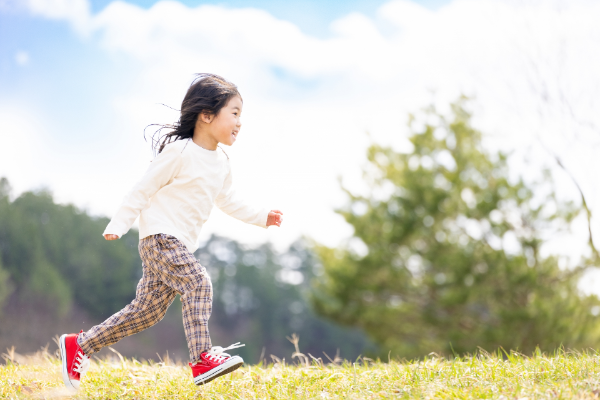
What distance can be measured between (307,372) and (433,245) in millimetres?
8596

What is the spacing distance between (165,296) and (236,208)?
0.57 metres

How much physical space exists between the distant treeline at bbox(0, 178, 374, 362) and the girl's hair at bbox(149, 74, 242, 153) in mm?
1456

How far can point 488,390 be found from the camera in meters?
2.00

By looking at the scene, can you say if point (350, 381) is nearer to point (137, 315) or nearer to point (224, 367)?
point (224, 367)

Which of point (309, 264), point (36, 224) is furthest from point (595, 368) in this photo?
point (309, 264)

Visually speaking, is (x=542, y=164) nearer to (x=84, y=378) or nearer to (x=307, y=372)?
(x=307, y=372)

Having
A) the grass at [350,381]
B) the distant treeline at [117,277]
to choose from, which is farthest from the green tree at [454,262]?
the grass at [350,381]

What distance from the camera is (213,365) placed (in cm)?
210

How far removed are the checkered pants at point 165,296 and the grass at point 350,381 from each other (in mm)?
259

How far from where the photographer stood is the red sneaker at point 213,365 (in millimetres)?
2049

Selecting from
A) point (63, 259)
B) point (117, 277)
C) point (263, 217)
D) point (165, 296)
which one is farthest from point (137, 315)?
point (117, 277)

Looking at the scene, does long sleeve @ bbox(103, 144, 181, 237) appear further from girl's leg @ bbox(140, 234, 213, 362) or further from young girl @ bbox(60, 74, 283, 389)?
girl's leg @ bbox(140, 234, 213, 362)

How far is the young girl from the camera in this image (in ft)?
7.20

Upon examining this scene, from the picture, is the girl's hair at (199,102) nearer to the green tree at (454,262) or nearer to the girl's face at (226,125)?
the girl's face at (226,125)
